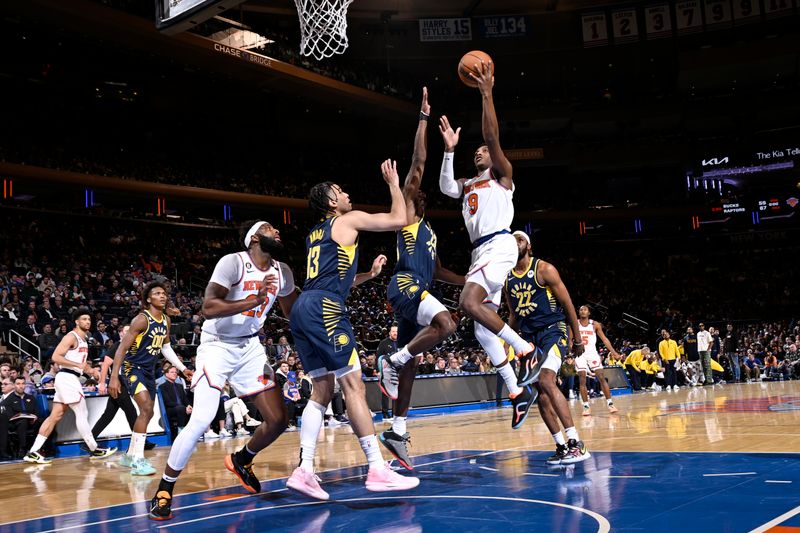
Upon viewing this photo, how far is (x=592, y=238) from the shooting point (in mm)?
40438

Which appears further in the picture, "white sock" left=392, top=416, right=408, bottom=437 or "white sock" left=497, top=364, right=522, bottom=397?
"white sock" left=392, top=416, right=408, bottom=437

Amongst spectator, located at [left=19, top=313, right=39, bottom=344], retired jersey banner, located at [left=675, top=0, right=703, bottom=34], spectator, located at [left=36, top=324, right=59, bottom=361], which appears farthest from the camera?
retired jersey banner, located at [left=675, top=0, right=703, bottom=34]

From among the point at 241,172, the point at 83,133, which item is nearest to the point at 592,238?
the point at 241,172

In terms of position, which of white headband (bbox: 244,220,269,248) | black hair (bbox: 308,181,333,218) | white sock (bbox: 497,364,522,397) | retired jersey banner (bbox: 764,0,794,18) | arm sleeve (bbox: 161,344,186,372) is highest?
retired jersey banner (bbox: 764,0,794,18)

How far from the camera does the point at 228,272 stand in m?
5.36

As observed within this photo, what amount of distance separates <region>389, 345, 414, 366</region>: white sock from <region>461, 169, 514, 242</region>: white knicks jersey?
1.17 m

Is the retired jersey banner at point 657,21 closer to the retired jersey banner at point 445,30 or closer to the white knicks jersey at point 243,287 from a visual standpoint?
the retired jersey banner at point 445,30

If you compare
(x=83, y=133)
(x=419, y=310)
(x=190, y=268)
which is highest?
(x=83, y=133)

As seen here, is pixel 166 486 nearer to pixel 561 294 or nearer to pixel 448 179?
pixel 448 179

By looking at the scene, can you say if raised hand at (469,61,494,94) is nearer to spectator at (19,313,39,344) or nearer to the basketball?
the basketball

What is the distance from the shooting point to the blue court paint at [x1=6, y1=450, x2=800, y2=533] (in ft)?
12.9

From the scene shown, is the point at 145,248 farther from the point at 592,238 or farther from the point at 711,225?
the point at 711,225

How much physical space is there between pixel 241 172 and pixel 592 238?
65.1 ft

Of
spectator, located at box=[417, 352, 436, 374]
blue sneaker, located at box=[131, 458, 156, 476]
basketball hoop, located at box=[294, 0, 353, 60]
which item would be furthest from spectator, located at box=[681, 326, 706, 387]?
blue sneaker, located at box=[131, 458, 156, 476]
